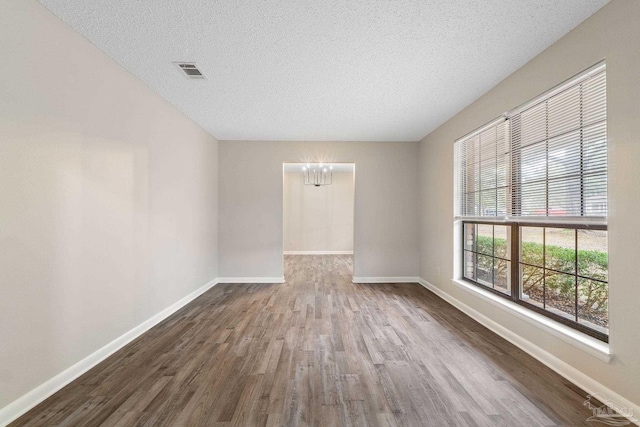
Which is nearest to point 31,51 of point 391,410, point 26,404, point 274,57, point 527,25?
point 274,57

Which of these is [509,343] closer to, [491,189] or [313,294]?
[491,189]

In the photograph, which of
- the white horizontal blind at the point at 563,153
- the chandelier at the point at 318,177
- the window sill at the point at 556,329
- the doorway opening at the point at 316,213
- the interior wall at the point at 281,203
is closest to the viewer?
the window sill at the point at 556,329

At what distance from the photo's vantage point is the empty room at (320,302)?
5.83ft

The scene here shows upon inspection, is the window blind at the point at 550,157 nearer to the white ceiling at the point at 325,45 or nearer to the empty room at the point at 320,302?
the empty room at the point at 320,302

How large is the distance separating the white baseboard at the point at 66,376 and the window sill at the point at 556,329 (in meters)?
3.75

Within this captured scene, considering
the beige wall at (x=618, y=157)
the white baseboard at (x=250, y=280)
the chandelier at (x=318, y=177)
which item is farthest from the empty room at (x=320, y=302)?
the chandelier at (x=318, y=177)

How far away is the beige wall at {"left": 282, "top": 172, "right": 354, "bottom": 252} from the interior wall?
3983 millimetres

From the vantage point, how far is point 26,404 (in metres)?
1.78

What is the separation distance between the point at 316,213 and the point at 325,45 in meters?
7.21

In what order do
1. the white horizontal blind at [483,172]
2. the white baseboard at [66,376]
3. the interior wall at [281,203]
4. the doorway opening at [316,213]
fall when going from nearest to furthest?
the white baseboard at [66,376]
the white horizontal blind at [483,172]
the interior wall at [281,203]
the doorway opening at [316,213]

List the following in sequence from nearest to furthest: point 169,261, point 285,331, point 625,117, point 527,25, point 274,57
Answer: point 625,117 → point 527,25 → point 274,57 → point 285,331 → point 169,261

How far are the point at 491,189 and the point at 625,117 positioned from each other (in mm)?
1545

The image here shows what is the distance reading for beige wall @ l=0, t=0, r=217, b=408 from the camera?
5.67 ft

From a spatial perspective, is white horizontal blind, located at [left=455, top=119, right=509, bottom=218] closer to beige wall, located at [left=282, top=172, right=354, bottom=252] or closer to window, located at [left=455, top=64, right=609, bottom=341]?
window, located at [left=455, top=64, right=609, bottom=341]
